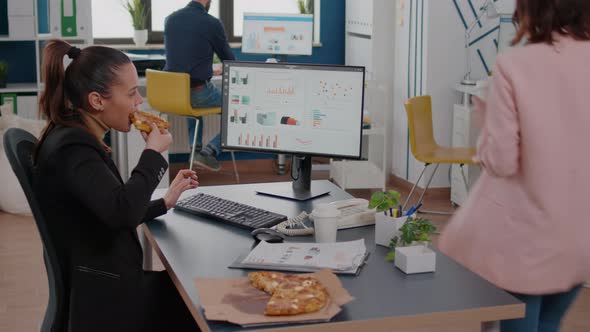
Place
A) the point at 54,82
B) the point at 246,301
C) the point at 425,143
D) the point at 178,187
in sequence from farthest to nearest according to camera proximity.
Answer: the point at 425,143 → the point at 178,187 → the point at 54,82 → the point at 246,301

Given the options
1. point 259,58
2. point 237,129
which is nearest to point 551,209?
point 237,129

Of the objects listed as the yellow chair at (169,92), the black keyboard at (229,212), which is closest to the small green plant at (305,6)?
the yellow chair at (169,92)

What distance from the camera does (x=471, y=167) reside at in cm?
536

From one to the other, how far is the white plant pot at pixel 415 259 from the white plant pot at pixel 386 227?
6.4 inches

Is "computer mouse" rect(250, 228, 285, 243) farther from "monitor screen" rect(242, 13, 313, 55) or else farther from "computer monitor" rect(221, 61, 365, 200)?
"monitor screen" rect(242, 13, 313, 55)

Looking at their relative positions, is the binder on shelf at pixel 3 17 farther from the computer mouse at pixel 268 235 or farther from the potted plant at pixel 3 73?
the computer mouse at pixel 268 235

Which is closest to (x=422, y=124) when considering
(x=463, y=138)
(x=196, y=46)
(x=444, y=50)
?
(x=463, y=138)

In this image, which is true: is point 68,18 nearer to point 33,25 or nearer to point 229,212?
point 33,25

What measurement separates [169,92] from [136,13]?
A: 110 centimetres

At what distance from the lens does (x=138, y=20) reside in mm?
6477

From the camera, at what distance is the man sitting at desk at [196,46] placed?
5.78 metres

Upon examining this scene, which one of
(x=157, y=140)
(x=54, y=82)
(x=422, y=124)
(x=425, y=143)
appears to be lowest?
(x=425, y=143)

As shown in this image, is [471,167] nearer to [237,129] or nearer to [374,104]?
[374,104]

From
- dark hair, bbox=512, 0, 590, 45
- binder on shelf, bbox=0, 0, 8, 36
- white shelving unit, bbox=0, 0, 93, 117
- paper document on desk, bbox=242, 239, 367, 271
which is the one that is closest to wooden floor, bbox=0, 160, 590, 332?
white shelving unit, bbox=0, 0, 93, 117
